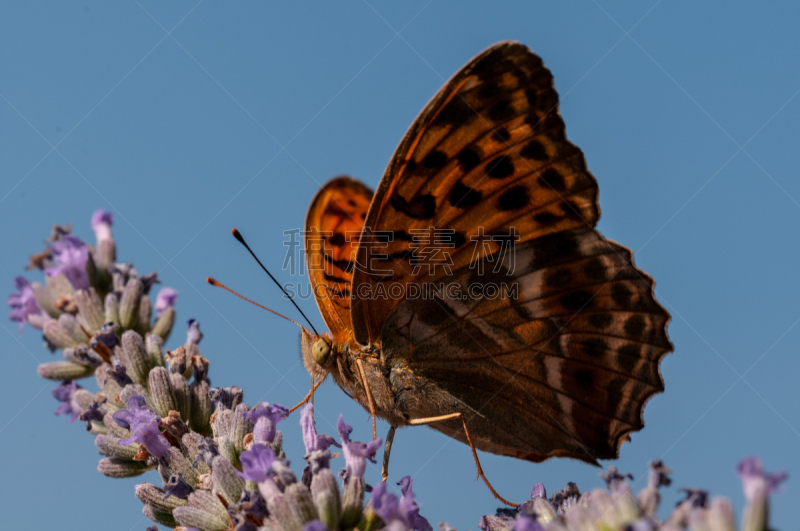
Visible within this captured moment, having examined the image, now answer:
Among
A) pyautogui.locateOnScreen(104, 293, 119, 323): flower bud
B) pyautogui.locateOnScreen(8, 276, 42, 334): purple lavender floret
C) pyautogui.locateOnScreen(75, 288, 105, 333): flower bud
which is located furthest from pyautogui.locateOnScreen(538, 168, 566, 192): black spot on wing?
pyautogui.locateOnScreen(8, 276, 42, 334): purple lavender floret

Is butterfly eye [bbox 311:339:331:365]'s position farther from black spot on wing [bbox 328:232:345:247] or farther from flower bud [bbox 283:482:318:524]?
flower bud [bbox 283:482:318:524]

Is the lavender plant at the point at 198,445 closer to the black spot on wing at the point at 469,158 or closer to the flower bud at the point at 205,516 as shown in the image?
the flower bud at the point at 205,516

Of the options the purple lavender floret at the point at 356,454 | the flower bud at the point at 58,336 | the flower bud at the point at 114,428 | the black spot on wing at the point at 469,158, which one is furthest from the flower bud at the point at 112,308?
the black spot on wing at the point at 469,158

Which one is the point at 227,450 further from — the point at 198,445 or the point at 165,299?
the point at 165,299

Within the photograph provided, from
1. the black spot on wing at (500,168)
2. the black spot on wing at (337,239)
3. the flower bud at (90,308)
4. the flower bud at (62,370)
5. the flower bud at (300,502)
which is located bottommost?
the flower bud at (62,370)

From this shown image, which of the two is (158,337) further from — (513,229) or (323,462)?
(513,229)

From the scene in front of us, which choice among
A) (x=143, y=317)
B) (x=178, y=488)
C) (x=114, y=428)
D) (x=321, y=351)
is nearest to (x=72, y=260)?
(x=143, y=317)
